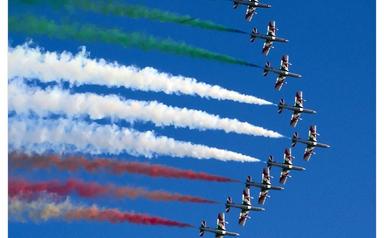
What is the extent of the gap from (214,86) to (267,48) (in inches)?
365

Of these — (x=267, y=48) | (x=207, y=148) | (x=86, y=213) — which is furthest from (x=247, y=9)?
(x=86, y=213)

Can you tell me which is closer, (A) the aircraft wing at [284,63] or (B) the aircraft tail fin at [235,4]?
(B) the aircraft tail fin at [235,4]

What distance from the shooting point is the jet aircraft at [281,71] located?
83312 mm

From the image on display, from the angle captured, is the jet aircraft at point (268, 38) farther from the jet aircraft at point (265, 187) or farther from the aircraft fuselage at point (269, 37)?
the jet aircraft at point (265, 187)

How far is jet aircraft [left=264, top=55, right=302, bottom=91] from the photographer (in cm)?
8331

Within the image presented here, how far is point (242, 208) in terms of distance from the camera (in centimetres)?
8206

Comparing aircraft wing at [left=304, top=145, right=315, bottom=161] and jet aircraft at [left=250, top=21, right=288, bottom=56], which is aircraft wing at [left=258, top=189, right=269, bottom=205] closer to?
aircraft wing at [left=304, top=145, right=315, bottom=161]

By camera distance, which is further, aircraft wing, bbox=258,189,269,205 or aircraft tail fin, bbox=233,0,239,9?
aircraft wing, bbox=258,189,269,205

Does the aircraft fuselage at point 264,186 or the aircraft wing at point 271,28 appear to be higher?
the aircraft wing at point 271,28

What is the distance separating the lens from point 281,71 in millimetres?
83938

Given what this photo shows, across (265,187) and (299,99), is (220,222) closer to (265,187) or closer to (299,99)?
(265,187)

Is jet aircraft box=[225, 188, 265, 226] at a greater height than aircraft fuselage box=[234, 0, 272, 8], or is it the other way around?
aircraft fuselage box=[234, 0, 272, 8]

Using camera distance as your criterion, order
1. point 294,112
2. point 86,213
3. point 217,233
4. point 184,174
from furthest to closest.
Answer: point 294,112, point 217,233, point 184,174, point 86,213

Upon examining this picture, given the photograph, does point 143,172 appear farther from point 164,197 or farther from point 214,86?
point 214,86
